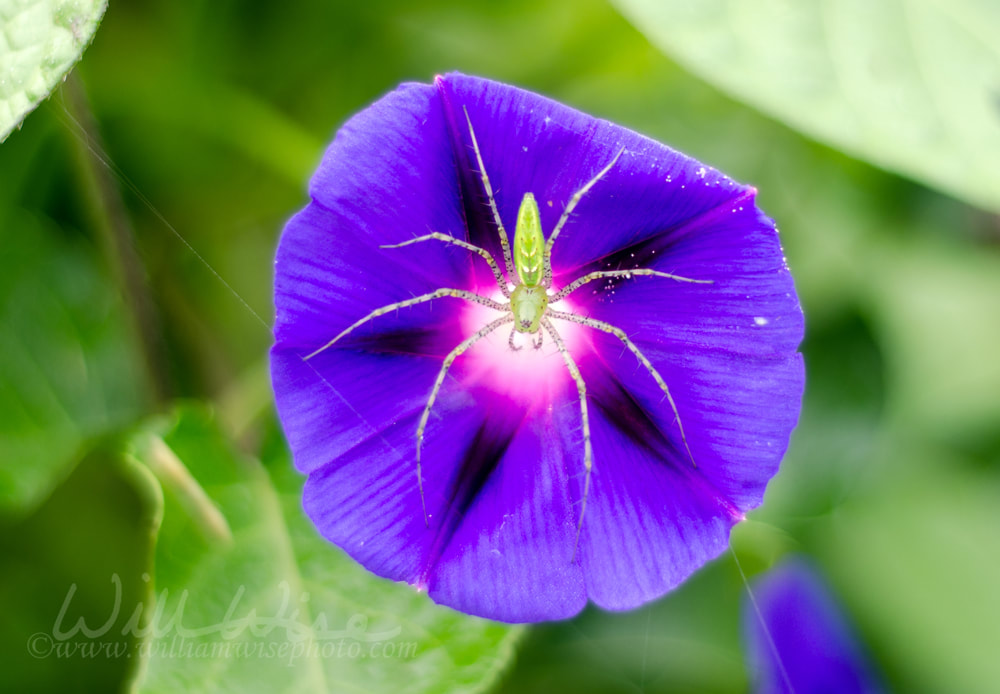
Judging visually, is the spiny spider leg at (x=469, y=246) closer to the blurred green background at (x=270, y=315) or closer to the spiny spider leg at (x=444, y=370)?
the spiny spider leg at (x=444, y=370)

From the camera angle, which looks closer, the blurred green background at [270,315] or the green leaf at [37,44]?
the green leaf at [37,44]

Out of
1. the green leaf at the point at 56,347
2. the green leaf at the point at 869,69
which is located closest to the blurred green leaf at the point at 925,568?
the green leaf at the point at 869,69

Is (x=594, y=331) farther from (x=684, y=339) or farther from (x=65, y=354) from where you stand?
(x=65, y=354)

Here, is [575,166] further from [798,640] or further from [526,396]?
[798,640]

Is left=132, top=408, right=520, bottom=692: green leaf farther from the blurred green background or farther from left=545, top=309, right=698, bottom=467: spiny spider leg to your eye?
left=545, top=309, right=698, bottom=467: spiny spider leg

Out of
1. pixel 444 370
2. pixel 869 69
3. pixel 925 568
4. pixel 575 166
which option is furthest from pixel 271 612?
pixel 925 568

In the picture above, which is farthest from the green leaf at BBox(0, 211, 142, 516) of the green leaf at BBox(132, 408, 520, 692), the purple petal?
the purple petal
